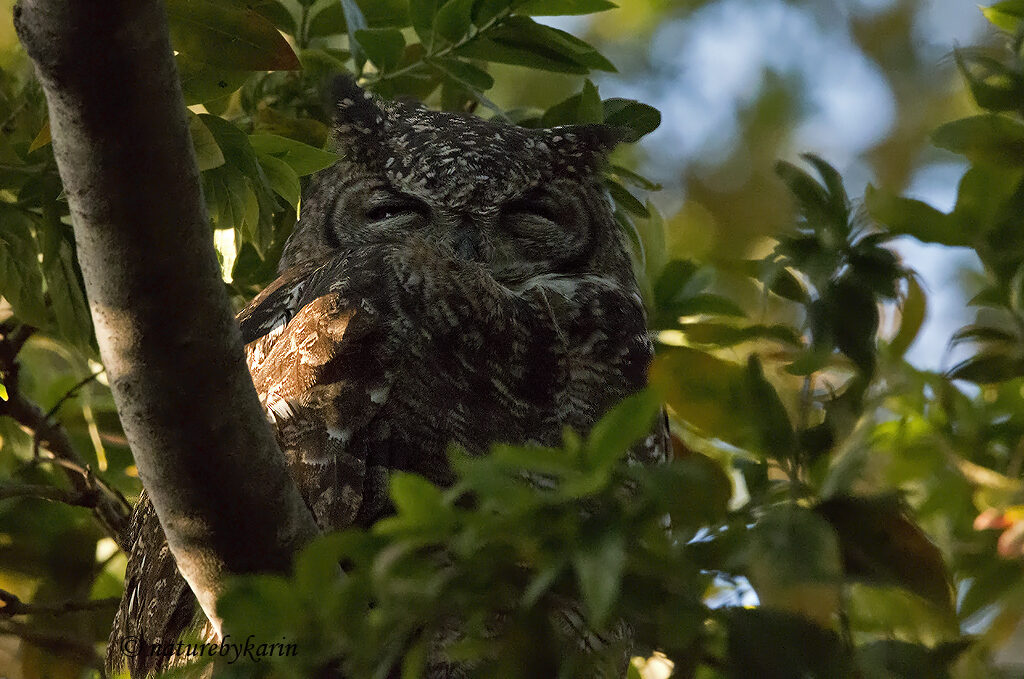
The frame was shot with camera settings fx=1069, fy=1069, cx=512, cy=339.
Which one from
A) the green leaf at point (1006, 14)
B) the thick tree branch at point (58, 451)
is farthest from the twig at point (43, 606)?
the green leaf at point (1006, 14)

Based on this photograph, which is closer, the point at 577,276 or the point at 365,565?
the point at 365,565

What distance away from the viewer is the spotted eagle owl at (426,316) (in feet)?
5.11

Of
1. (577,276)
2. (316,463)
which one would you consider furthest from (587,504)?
(577,276)

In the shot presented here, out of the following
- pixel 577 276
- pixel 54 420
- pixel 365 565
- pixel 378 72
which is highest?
pixel 365 565

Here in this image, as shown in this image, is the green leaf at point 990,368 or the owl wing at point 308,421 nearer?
the green leaf at point 990,368

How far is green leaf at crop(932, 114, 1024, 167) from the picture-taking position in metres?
1.04

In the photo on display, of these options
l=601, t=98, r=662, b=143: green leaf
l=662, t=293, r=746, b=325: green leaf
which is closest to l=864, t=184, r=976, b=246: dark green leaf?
l=662, t=293, r=746, b=325: green leaf

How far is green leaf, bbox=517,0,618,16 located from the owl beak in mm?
429

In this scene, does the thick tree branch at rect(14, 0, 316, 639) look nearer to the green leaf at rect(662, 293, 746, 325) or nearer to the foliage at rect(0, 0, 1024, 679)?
the foliage at rect(0, 0, 1024, 679)

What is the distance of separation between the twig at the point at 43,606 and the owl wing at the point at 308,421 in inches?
9.9

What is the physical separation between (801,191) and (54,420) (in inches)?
69.3

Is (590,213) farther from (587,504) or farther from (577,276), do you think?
(587,504)

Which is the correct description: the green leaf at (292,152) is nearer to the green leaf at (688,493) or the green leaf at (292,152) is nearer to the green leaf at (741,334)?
the green leaf at (741,334)

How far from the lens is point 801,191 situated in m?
0.84
